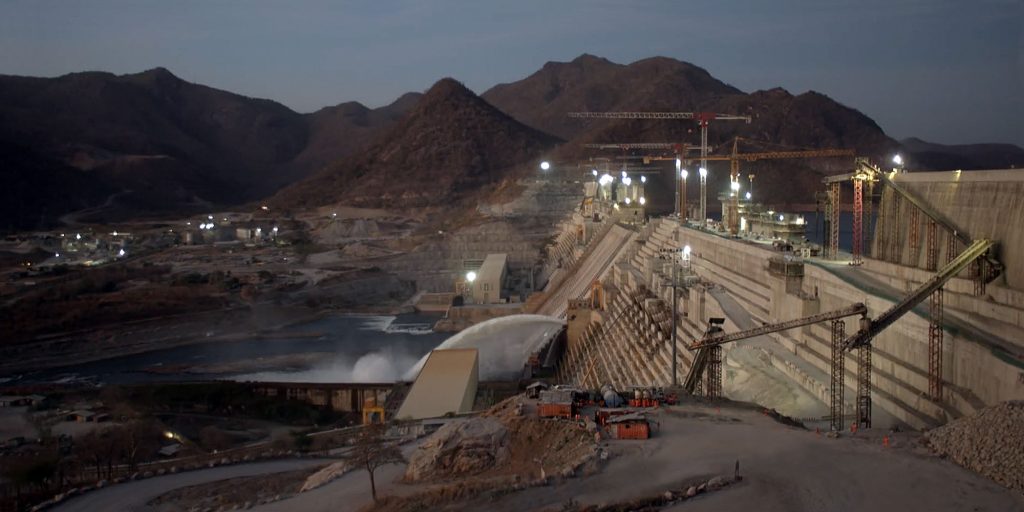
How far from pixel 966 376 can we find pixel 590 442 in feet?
19.9

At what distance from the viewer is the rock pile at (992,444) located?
10.9 m

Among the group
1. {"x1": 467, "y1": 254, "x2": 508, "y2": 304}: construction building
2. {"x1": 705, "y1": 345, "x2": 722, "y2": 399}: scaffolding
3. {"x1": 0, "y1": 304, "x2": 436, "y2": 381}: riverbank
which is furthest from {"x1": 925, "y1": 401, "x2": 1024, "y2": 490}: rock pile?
{"x1": 467, "y1": 254, "x2": 508, "y2": 304}: construction building

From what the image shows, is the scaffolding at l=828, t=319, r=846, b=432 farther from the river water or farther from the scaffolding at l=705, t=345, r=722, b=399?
the river water

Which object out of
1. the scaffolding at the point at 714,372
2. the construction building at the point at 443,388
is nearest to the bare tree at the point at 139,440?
the construction building at the point at 443,388

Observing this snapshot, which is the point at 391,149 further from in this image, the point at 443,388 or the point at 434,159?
the point at 443,388

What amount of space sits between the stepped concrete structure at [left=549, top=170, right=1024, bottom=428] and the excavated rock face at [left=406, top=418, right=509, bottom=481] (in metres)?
6.45

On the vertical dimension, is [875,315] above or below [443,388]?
above

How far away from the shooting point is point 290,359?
131 ft

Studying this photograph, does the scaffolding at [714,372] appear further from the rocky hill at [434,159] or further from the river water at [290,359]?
the rocky hill at [434,159]

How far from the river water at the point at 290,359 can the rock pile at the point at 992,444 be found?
85.9 feet

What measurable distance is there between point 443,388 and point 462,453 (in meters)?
11.4

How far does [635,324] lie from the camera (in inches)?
1133

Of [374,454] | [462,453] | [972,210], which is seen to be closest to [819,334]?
[972,210]

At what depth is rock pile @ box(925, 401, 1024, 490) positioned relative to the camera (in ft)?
35.9
